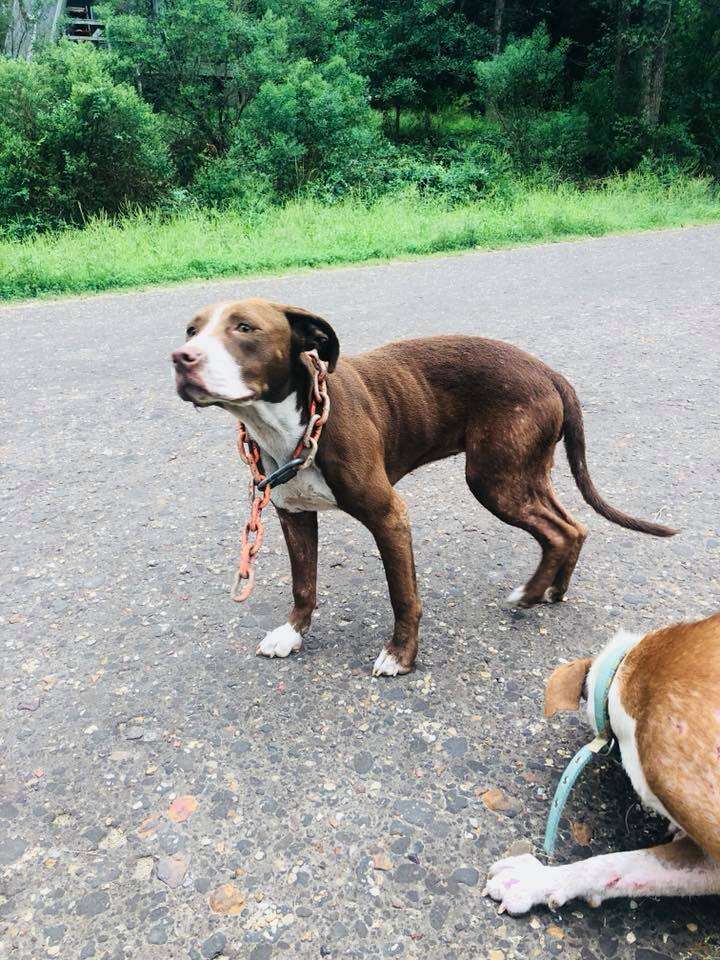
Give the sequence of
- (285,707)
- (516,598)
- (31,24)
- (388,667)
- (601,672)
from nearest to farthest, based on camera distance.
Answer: (601,672) → (285,707) → (388,667) → (516,598) → (31,24)

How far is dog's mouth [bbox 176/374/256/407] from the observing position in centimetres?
220

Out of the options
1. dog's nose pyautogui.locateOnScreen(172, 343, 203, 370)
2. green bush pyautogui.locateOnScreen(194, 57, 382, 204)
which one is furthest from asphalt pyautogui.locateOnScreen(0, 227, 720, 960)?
green bush pyautogui.locateOnScreen(194, 57, 382, 204)

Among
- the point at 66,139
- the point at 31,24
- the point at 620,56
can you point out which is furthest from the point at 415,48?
the point at 66,139

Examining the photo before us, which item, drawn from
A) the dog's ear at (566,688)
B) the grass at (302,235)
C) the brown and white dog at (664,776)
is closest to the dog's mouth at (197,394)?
the dog's ear at (566,688)

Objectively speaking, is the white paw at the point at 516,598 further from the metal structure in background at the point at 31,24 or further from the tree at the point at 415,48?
the tree at the point at 415,48

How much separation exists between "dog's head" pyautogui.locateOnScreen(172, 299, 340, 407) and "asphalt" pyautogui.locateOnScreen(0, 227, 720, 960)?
3.54 feet

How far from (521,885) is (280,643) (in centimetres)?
126

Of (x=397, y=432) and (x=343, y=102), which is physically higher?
(x=343, y=102)

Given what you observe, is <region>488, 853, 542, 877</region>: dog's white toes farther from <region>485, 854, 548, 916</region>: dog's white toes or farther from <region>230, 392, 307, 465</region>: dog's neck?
<region>230, 392, 307, 465</region>: dog's neck

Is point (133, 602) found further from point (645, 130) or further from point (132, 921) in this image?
point (645, 130)

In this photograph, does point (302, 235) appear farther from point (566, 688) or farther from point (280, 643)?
point (566, 688)

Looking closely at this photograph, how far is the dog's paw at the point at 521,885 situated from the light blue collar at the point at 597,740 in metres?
0.10

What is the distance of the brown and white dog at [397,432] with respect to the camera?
7.91 ft

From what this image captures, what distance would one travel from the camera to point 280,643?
2.85 meters
